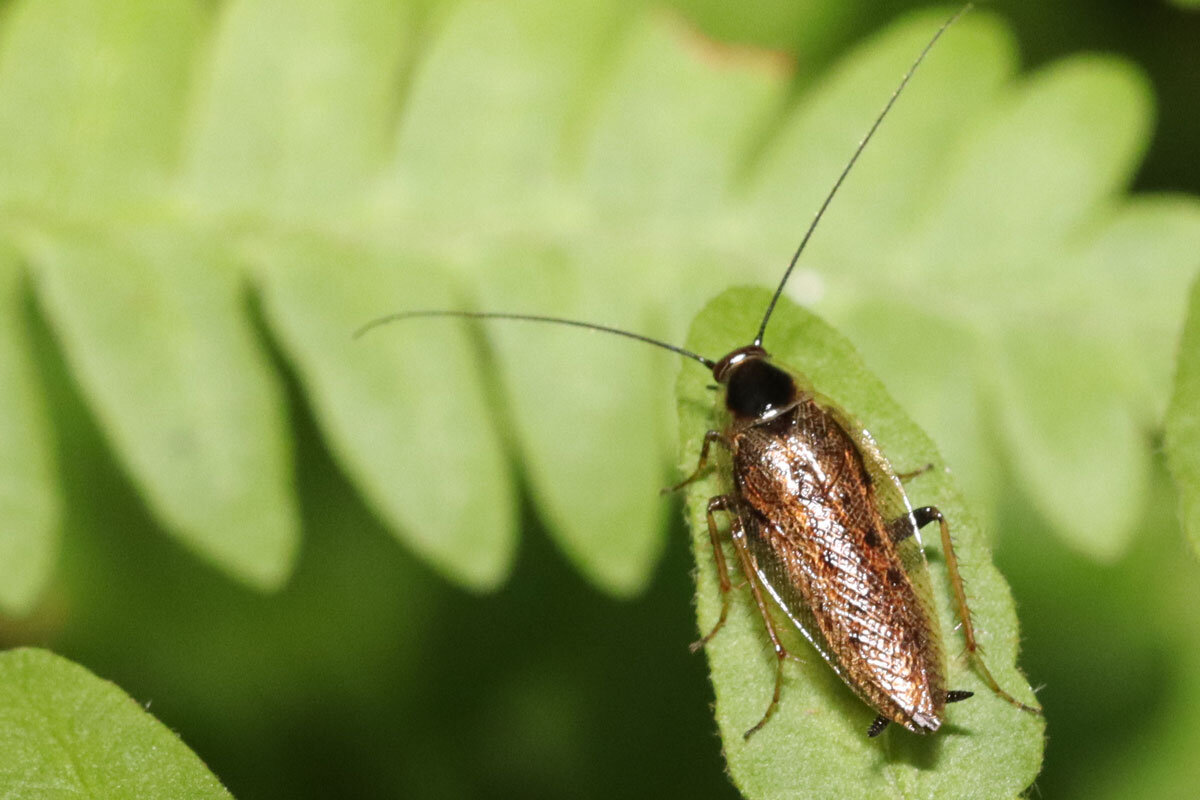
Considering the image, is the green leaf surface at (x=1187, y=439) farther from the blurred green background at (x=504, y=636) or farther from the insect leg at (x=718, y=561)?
the blurred green background at (x=504, y=636)

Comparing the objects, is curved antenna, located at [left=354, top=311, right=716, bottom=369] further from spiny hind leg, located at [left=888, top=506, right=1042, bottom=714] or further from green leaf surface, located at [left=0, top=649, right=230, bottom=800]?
green leaf surface, located at [left=0, top=649, right=230, bottom=800]

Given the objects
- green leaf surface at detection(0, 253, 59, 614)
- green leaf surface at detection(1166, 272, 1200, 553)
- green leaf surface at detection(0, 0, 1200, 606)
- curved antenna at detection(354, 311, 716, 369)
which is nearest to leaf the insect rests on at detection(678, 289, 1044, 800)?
green leaf surface at detection(1166, 272, 1200, 553)

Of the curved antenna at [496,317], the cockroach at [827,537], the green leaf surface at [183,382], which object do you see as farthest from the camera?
the curved antenna at [496,317]

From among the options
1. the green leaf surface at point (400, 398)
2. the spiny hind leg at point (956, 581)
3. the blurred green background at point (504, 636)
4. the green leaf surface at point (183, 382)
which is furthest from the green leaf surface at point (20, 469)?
the spiny hind leg at point (956, 581)

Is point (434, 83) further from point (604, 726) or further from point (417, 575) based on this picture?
point (604, 726)

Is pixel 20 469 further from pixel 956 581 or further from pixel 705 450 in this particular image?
pixel 956 581
